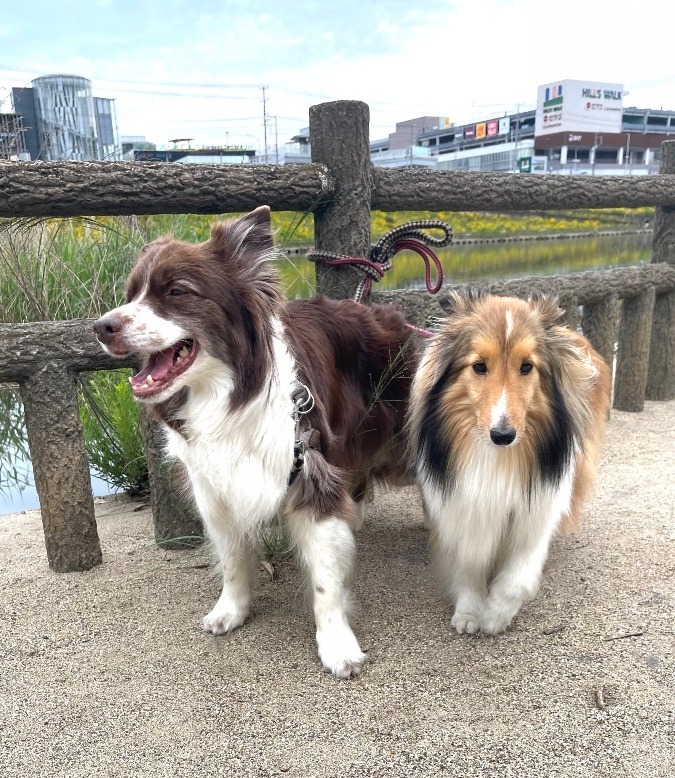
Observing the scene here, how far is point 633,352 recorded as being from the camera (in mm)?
4922

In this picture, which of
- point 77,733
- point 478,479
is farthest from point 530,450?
point 77,733

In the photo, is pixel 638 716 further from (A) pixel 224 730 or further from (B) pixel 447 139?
(B) pixel 447 139

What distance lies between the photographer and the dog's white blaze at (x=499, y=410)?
6.50ft

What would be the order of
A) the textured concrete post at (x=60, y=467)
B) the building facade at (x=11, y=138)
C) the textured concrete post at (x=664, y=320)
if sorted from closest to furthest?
1. the textured concrete post at (x=60, y=467)
2. the building facade at (x=11, y=138)
3. the textured concrete post at (x=664, y=320)

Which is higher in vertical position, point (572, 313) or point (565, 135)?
point (565, 135)

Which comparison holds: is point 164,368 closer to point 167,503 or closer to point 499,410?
point 499,410

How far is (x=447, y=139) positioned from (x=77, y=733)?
225ft

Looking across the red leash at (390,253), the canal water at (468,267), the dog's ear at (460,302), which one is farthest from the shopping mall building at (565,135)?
the dog's ear at (460,302)

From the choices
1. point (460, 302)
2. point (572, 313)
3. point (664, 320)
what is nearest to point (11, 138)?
point (460, 302)

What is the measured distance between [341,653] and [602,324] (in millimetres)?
Result: 3361

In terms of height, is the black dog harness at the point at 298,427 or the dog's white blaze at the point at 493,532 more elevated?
the black dog harness at the point at 298,427

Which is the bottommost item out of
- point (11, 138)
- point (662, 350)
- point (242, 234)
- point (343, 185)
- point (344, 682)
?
point (344, 682)

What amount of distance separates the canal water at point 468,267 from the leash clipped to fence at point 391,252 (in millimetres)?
271

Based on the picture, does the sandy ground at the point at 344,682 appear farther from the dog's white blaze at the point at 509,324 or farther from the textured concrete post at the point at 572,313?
the textured concrete post at the point at 572,313
